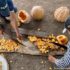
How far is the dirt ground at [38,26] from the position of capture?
2.37 meters

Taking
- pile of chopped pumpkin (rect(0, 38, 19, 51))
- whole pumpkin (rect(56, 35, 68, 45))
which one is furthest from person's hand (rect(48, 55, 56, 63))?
pile of chopped pumpkin (rect(0, 38, 19, 51))

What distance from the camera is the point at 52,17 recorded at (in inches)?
106

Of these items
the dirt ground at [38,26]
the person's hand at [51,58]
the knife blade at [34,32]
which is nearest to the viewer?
the person's hand at [51,58]

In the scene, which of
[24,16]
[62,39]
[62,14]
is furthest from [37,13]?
[62,39]

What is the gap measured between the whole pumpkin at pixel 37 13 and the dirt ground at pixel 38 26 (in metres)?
0.07

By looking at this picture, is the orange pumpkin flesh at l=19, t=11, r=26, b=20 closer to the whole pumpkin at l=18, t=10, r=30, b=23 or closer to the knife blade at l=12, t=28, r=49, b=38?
the whole pumpkin at l=18, t=10, r=30, b=23

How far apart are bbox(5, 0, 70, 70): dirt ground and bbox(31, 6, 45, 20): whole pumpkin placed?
0.07 m

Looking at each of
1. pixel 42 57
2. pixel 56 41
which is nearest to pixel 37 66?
pixel 42 57

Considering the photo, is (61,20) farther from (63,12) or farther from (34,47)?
(34,47)

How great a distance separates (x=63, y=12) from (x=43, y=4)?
15.8 inches

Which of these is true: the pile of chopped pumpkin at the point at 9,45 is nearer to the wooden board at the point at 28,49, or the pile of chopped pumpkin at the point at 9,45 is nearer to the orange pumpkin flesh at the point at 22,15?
the wooden board at the point at 28,49

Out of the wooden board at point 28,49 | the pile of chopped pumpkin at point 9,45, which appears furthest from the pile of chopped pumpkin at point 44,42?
the pile of chopped pumpkin at point 9,45

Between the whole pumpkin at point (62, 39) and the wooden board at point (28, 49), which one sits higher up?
the whole pumpkin at point (62, 39)

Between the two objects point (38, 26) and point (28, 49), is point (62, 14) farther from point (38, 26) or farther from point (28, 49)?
point (28, 49)
